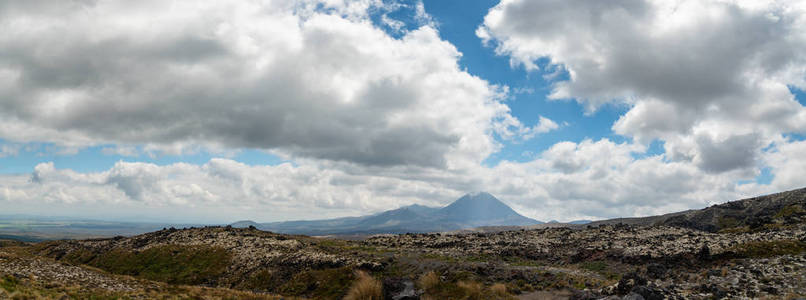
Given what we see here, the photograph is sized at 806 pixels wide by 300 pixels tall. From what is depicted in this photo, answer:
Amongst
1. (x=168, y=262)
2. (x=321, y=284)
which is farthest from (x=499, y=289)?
(x=168, y=262)

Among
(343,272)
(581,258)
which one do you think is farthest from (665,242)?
(343,272)

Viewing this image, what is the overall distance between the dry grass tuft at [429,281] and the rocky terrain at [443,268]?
115 millimetres

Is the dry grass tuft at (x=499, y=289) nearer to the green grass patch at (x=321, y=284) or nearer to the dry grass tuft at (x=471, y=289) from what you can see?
the dry grass tuft at (x=471, y=289)

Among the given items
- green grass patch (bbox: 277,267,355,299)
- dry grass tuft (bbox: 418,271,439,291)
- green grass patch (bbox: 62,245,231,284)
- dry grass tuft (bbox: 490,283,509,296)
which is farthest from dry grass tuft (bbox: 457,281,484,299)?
green grass patch (bbox: 62,245,231,284)

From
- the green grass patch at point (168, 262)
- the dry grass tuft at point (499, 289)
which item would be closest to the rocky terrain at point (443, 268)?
the dry grass tuft at point (499, 289)

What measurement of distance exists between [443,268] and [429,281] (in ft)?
14.9

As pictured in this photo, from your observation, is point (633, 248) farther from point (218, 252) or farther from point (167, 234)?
point (167, 234)

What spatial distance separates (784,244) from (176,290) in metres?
59.4

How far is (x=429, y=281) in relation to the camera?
123 ft

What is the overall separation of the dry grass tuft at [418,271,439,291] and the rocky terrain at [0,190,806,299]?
115 millimetres

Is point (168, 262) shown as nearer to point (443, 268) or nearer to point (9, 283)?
point (9, 283)

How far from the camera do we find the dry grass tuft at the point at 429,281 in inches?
1453

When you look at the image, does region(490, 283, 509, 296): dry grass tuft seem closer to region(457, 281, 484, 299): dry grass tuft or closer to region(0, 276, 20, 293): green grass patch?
region(457, 281, 484, 299): dry grass tuft

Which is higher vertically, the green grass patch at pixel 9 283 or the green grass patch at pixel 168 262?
the green grass patch at pixel 9 283
